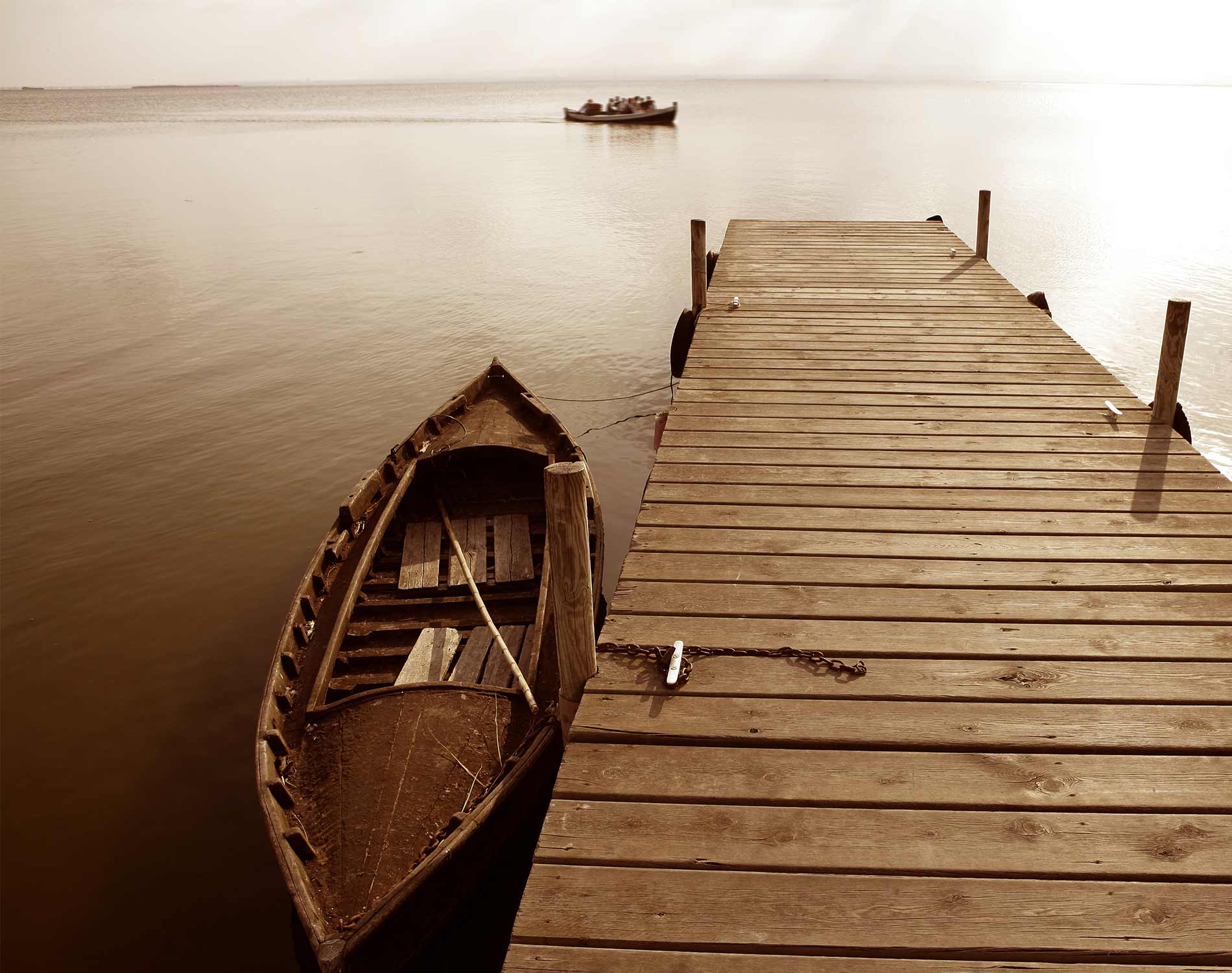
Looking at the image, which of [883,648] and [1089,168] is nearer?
[883,648]

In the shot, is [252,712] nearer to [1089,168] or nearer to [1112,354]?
[1112,354]

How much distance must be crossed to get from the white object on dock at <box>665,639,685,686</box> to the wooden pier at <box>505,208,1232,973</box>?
0.24ft

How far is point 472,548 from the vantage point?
6.41 metres

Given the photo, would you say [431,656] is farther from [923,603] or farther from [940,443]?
[940,443]

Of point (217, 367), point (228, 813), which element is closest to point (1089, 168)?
point (217, 367)

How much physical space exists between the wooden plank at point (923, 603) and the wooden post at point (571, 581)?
0.46 m

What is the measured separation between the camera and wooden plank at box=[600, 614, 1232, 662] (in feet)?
11.0

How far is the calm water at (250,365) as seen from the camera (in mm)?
5352

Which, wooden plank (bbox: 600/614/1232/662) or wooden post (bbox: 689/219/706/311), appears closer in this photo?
wooden plank (bbox: 600/614/1232/662)

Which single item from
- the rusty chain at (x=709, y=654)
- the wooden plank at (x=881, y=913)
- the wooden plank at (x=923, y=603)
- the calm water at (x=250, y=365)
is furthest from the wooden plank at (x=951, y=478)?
the calm water at (x=250, y=365)

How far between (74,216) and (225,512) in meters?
21.3

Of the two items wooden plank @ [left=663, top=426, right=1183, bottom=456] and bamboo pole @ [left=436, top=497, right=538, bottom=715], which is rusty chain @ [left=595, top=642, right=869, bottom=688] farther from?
wooden plank @ [left=663, top=426, right=1183, bottom=456]

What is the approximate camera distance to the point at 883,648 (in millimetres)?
3422

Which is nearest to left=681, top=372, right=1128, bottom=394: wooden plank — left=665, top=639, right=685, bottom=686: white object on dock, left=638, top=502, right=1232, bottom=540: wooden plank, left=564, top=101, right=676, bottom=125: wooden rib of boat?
left=638, top=502, right=1232, bottom=540: wooden plank
